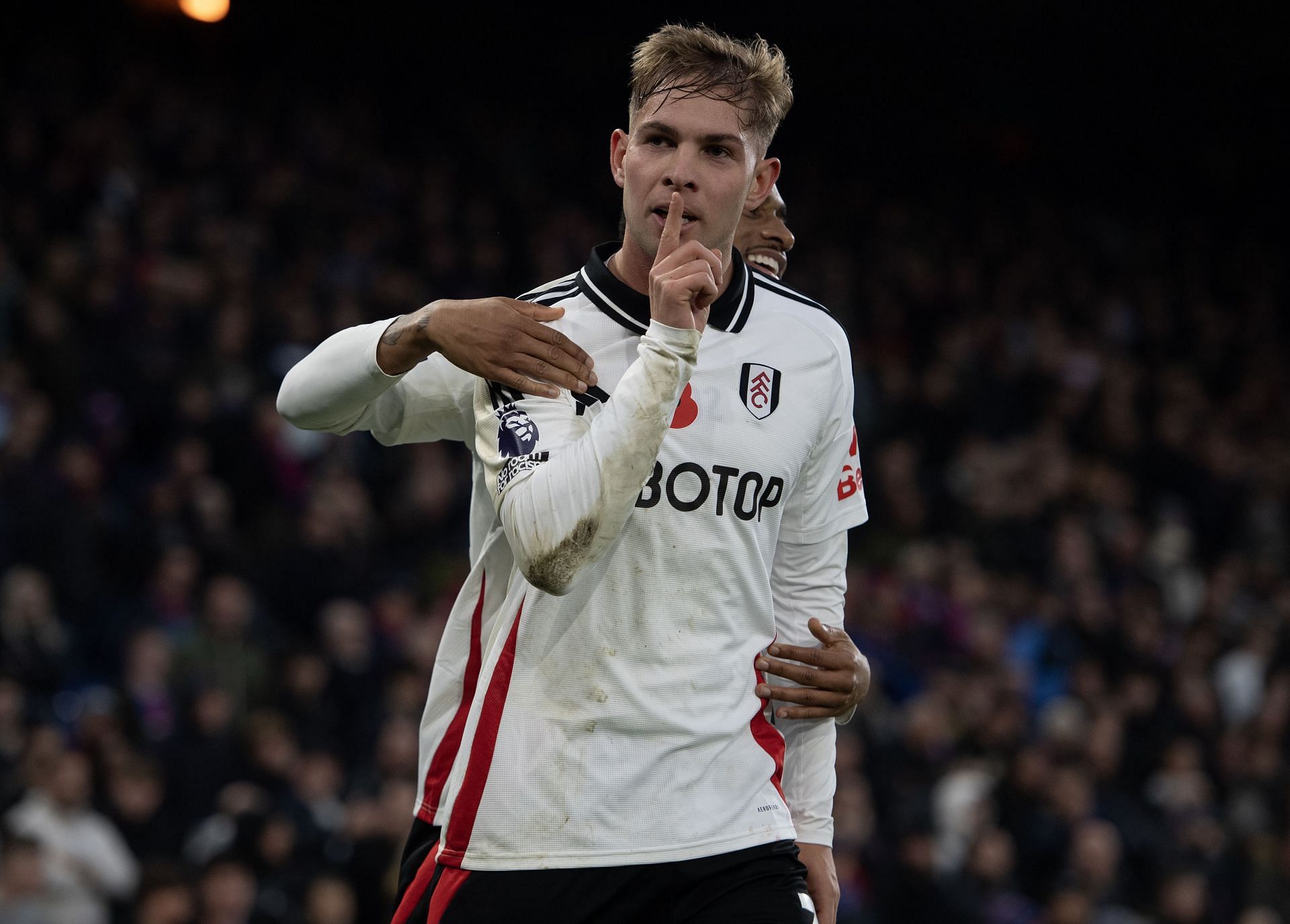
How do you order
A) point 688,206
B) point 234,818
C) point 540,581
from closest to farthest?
1. point 540,581
2. point 688,206
3. point 234,818

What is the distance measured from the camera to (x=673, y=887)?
9.39 feet

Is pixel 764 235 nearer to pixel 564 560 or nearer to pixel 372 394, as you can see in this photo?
pixel 372 394

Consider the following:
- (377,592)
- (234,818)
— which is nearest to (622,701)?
(234,818)

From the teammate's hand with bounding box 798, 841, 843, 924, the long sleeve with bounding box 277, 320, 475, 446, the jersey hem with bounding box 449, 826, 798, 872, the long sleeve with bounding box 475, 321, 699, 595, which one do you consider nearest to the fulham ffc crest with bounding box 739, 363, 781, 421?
the long sleeve with bounding box 475, 321, 699, 595

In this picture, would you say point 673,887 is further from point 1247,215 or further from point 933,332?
point 1247,215

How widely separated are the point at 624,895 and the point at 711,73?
1.47 m

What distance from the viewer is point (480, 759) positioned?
292cm

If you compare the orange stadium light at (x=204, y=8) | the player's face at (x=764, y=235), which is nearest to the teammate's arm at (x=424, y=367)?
the player's face at (x=764, y=235)

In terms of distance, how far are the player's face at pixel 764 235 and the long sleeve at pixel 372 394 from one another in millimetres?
980

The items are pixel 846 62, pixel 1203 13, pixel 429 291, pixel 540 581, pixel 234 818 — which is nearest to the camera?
pixel 540 581

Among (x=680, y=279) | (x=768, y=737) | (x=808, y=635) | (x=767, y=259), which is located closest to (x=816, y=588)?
(x=808, y=635)

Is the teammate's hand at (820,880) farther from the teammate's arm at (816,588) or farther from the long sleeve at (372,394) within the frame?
the long sleeve at (372,394)

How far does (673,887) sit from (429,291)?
9540 millimetres

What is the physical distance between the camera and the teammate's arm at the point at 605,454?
2693mm
